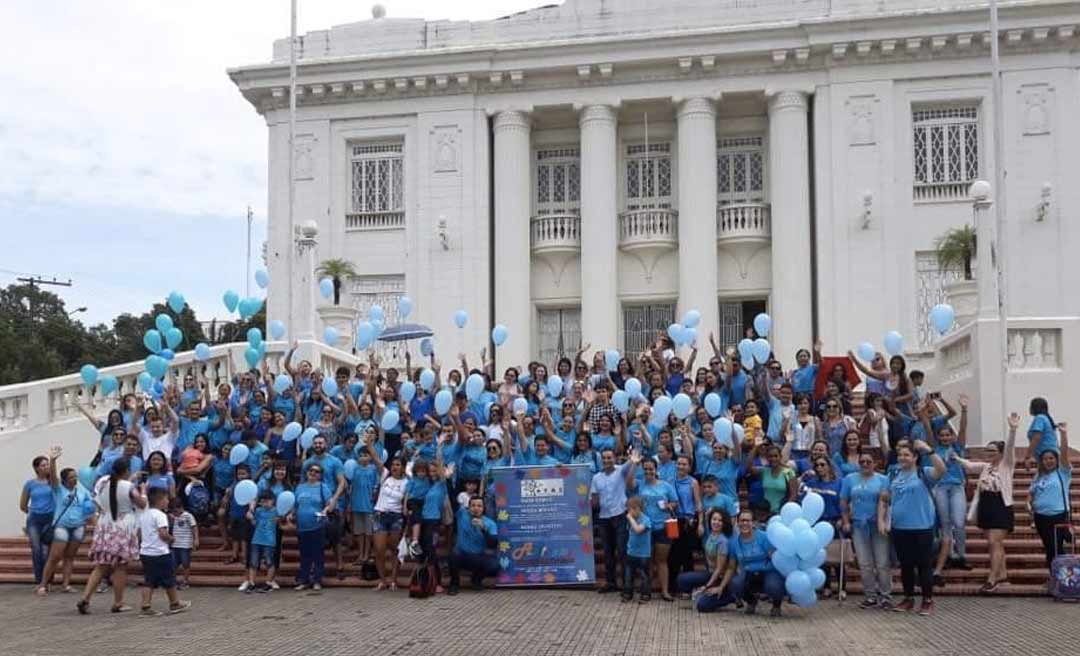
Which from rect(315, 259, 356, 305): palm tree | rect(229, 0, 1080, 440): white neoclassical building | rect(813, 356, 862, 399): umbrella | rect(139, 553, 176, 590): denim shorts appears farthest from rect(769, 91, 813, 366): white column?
rect(139, 553, 176, 590): denim shorts

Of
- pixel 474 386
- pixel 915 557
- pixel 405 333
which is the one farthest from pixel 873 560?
pixel 405 333

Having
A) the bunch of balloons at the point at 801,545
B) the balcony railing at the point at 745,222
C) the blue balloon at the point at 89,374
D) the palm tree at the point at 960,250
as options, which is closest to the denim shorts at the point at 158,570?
the bunch of balloons at the point at 801,545

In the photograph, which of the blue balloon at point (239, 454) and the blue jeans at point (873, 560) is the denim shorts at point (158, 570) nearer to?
the blue balloon at point (239, 454)

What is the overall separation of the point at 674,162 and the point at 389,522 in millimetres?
15407

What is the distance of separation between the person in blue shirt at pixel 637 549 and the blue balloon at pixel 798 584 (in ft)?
5.67

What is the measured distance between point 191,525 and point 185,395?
3.32 m

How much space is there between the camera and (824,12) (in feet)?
81.9

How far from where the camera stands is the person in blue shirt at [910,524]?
1105 centimetres

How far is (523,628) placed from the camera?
10430 mm

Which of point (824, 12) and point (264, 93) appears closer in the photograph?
point (824, 12)

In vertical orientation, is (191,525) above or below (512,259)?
below

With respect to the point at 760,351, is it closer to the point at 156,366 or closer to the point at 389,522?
the point at 389,522

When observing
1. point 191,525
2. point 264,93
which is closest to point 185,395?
point 191,525

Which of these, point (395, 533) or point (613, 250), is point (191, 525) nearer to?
point (395, 533)
